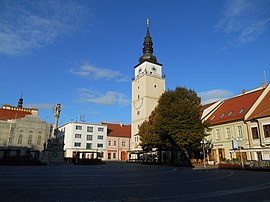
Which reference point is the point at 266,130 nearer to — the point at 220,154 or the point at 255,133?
the point at 255,133

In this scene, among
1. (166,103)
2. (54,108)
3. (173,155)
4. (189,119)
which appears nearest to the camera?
(189,119)

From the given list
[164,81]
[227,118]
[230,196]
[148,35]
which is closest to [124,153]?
[164,81]

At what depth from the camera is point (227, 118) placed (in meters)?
42.1

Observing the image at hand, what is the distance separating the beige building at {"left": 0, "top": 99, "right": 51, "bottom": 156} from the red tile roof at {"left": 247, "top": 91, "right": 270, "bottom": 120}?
52.4 meters

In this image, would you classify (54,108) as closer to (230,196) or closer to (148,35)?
(148,35)

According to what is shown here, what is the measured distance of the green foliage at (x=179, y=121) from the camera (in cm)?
3569

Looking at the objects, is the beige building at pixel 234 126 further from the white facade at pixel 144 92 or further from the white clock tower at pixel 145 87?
the white clock tower at pixel 145 87

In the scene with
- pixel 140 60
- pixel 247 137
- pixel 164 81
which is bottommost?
pixel 247 137

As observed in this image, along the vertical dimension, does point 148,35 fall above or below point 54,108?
above

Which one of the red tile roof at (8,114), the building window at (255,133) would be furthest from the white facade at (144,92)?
the red tile roof at (8,114)

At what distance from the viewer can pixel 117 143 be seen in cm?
7881

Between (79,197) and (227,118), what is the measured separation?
123ft

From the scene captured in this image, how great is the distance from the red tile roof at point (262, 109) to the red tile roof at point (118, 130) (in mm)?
50469

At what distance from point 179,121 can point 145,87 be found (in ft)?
103
